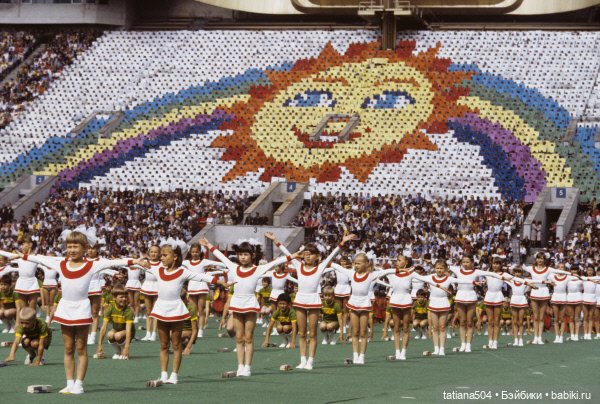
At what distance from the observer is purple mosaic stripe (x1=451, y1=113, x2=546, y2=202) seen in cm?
4666

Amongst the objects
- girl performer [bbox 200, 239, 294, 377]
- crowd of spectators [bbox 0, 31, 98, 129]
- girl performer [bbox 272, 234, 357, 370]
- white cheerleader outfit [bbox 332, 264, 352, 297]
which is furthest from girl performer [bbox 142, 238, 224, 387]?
crowd of spectators [bbox 0, 31, 98, 129]

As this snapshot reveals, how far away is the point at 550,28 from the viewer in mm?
60250

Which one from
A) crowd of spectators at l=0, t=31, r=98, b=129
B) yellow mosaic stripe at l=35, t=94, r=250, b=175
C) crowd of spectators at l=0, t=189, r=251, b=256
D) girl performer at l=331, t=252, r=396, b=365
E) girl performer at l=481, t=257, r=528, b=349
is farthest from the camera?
crowd of spectators at l=0, t=31, r=98, b=129

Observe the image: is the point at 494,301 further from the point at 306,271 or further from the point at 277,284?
the point at 306,271

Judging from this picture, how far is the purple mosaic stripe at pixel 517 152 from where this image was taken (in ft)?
153

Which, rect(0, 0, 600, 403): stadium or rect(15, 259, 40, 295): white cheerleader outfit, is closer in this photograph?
rect(0, 0, 600, 403): stadium

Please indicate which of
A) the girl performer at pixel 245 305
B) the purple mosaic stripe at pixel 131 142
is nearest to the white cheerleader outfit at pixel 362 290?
the girl performer at pixel 245 305

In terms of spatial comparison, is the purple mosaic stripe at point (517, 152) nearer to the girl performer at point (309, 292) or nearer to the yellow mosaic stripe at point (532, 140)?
the yellow mosaic stripe at point (532, 140)

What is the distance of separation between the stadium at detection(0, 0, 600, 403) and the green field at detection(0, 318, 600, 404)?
0.09 metres

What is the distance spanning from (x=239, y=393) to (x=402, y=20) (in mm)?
46030

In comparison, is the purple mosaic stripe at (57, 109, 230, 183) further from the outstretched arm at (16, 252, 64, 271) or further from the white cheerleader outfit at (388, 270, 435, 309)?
the outstretched arm at (16, 252, 64, 271)

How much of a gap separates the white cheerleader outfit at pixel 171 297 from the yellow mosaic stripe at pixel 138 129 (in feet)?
118

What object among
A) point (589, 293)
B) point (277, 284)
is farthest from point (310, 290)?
point (589, 293)

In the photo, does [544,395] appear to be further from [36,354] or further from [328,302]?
[328,302]
